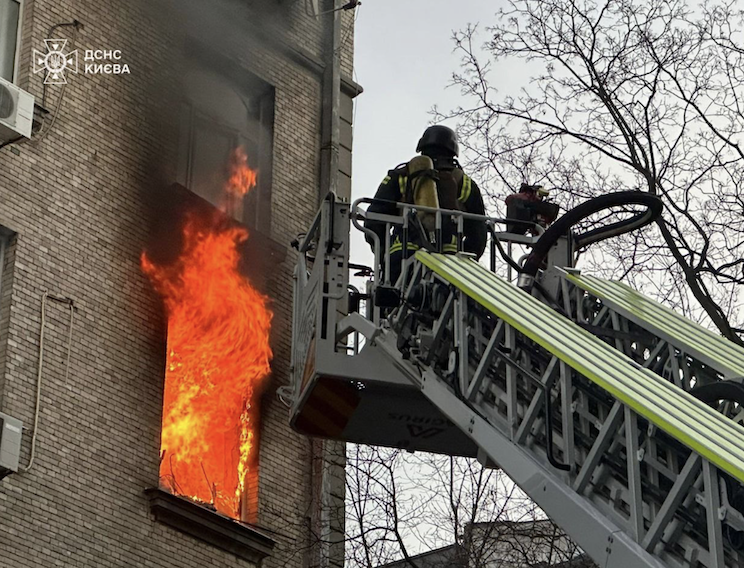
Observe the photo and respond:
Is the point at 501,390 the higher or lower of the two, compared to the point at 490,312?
lower

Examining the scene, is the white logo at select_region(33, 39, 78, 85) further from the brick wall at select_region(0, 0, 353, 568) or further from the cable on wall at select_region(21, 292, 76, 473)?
the cable on wall at select_region(21, 292, 76, 473)

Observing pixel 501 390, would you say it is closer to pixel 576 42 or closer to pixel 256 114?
pixel 576 42

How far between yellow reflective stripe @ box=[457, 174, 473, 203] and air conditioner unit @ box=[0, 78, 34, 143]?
3822mm

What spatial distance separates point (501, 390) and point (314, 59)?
9249 mm

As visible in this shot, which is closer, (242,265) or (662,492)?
(662,492)

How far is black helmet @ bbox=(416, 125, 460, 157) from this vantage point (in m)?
11.6

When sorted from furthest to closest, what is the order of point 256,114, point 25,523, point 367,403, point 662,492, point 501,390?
point 256,114
point 25,523
point 367,403
point 501,390
point 662,492

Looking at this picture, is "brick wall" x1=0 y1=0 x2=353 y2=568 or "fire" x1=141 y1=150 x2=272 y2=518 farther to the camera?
"fire" x1=141 y1=150 x2=272 y2=518

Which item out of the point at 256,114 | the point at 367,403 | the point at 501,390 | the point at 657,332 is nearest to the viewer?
the point at 501,390

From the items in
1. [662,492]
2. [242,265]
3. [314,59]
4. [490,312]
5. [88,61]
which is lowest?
[662,492]

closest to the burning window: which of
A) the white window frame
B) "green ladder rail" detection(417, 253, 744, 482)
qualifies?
the white window frame

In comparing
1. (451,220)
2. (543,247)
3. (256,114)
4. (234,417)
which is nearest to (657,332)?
(543,247)

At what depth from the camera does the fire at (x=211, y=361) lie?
47.9 feet

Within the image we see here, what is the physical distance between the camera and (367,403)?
10.7m
